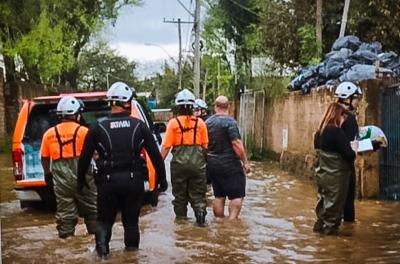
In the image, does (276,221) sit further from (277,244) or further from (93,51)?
(93,51)

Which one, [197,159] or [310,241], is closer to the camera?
[310,241]

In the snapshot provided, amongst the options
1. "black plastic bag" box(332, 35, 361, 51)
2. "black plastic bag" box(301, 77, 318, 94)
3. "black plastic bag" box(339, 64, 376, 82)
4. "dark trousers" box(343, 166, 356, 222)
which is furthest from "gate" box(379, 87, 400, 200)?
"black plastic bag" box(332, 35, 361, 51)

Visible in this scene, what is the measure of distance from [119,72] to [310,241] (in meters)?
78.9

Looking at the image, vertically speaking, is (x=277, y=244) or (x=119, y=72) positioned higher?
(x=119, y=72)

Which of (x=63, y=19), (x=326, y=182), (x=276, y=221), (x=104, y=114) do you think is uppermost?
(x=63, y=19)

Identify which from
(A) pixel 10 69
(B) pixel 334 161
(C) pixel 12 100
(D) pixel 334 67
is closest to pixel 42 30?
(C) pixel 12 100

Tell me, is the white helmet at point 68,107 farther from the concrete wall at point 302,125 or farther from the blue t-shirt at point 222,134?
the concrete wall at point 302,125

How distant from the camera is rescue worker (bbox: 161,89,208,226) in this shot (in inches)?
384

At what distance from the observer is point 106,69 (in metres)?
84.7

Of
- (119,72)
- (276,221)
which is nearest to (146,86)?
(119,72)

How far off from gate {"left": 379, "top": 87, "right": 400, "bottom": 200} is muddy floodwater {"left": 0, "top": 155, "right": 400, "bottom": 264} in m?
0.39

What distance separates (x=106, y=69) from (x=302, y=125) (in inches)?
2706

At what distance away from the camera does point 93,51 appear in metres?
67.8

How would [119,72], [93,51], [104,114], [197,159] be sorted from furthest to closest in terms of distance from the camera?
1. [119,72]
2. [93,51]
3. [104,114]
4. [197,159]
